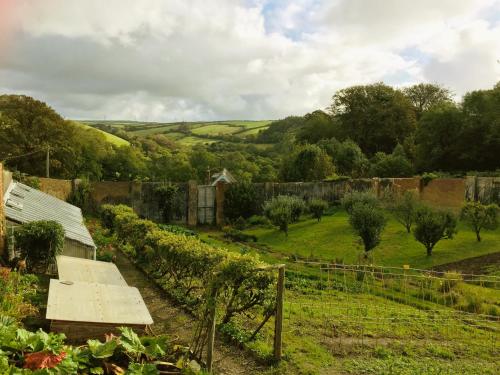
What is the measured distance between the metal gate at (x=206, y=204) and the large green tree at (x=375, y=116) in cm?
2750

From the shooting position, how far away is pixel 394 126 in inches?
2231

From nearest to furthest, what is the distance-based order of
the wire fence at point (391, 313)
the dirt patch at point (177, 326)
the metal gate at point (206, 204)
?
1. the dirt patch at point (177, 326)
2. the wire fence at point (391, 313)
3. the metal gate at point (206, 204)

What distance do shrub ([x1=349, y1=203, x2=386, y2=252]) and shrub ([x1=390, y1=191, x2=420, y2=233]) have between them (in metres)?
3.98

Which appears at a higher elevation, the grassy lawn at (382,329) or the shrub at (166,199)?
the shrub at (166,199)

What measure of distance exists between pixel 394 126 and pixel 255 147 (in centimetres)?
3520

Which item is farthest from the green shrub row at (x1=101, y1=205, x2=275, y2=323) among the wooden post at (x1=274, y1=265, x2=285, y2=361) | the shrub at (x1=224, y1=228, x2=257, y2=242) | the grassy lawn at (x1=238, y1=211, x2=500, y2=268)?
the shrub at (x1=224, y1=228, x2=257, y2=242)

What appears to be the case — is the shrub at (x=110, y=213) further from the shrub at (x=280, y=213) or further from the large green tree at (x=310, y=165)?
the large green tree at (x=310, y=165)

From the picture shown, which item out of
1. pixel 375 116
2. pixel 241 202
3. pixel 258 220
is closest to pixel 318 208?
pixel 258 220

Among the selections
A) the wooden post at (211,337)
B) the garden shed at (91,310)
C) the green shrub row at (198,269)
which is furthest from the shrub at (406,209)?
the wooden post at (211,337)

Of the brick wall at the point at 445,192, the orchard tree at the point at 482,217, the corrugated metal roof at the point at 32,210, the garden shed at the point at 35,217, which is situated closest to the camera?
the garden shed at the point at 35,217

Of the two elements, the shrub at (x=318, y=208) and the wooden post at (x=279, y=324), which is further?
the shrub at (x=318, y=208)

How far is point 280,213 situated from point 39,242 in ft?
51.9

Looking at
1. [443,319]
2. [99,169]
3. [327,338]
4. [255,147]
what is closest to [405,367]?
[327,338]

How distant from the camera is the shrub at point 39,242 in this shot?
13945 mm
